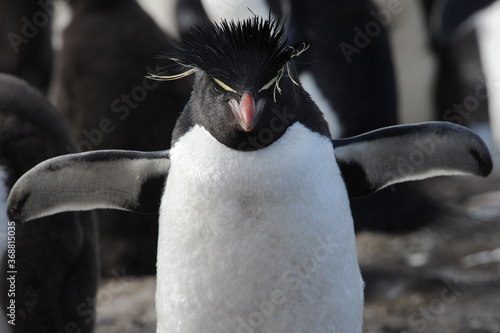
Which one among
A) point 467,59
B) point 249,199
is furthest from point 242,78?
point 467,59

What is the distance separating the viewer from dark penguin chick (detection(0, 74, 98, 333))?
1866 millimetres

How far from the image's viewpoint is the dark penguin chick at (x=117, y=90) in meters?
3.10

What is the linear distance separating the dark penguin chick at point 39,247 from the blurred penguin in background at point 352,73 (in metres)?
1.76

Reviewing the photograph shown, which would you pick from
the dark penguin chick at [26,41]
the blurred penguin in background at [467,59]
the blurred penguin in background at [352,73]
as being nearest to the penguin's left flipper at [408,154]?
the blurred penguin in background at [352,73]

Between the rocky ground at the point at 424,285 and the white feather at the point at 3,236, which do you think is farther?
the rocky ground at the point at 424,285

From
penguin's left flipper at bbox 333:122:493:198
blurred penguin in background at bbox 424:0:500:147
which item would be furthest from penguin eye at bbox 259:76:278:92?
blurred penguin in background at bbox 424:0:500:147

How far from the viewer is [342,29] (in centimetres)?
360

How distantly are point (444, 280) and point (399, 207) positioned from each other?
3.05 feet

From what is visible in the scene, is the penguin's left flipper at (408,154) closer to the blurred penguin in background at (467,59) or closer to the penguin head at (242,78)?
the penguin head at (242,78)

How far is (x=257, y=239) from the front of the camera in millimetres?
1570

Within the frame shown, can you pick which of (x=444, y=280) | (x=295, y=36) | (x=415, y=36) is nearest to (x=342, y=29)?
(x=295, y=36)

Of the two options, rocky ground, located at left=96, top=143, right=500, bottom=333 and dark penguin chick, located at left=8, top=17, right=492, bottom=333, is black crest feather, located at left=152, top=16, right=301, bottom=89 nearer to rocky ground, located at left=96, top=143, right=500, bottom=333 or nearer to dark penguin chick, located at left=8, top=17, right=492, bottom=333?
dark penguin chick, located at left=8, top=17, right=492, bottom=333

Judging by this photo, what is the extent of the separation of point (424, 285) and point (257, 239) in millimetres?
1415

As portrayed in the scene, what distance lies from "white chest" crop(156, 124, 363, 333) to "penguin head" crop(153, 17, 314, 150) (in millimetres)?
53
